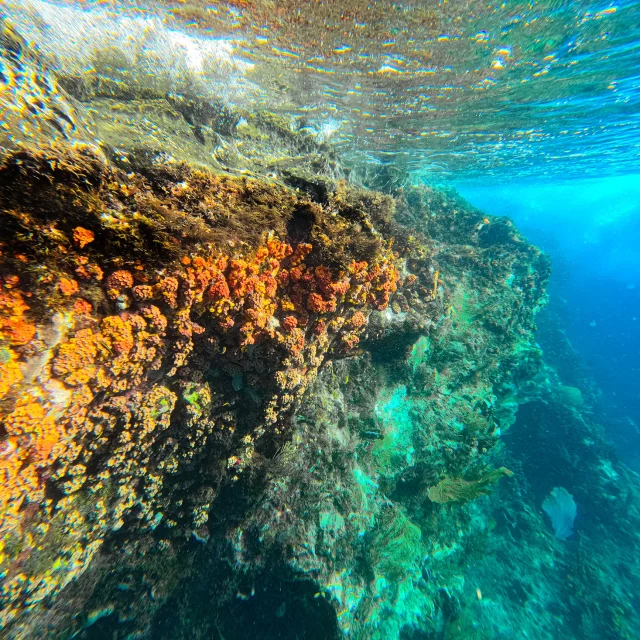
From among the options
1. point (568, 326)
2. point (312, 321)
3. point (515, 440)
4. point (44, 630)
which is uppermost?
point (568, 326)

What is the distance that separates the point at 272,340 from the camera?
4.32 meters

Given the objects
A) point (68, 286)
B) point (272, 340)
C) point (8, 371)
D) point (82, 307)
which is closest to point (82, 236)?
point (68, 286)

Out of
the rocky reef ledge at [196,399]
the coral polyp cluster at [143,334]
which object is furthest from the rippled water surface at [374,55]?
the coral polyp cluster at [143,334]

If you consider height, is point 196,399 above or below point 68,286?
below

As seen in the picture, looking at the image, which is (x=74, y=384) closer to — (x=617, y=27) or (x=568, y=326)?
(x=617, y=27)

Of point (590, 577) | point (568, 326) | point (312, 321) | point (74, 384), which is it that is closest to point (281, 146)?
point (312, 321)

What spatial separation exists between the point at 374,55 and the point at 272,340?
333 inches

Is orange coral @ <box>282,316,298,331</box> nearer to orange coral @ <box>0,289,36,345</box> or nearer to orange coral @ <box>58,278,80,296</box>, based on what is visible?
orange coral @ <box>58,278,80,296</box>

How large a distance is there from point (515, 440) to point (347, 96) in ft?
57.4

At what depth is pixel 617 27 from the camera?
7.11 meters

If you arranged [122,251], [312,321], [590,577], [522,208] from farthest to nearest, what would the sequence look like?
[522,208] < [590,577] < [312,321] < [122,251]

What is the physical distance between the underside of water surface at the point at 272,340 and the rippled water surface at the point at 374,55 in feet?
0.27

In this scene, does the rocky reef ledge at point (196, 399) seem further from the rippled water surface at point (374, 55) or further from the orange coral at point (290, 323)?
the rippled water surface at point (374, 55)

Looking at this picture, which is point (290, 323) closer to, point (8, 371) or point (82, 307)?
point (82, 307)
